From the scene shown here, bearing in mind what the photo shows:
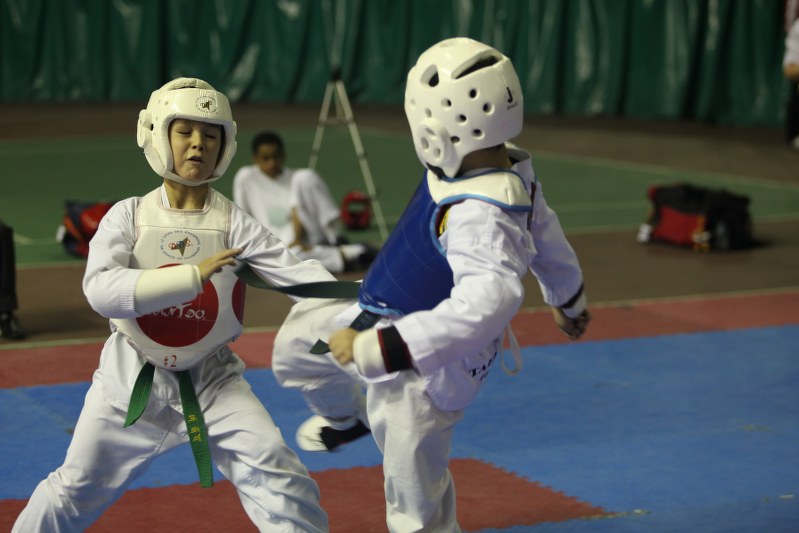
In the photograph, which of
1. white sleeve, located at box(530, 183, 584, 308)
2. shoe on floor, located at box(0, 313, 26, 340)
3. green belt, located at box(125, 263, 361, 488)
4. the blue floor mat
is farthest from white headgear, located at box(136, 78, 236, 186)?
shoe on floor, located at box(0, 313, 26, 340)

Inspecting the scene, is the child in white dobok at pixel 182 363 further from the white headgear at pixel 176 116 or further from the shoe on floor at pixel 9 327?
the shoe on floor at pixel 9 327

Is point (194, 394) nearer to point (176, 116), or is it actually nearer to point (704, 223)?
point (176, 116)

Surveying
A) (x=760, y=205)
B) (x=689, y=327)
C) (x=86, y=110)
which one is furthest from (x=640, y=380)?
(x=86, y=110)

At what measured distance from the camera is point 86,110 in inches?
834

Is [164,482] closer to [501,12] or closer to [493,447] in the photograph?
[493,447]

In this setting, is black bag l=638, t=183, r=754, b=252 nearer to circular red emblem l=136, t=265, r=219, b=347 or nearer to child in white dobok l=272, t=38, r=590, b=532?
child in white dobok l=272, t=38, r=590, b=532

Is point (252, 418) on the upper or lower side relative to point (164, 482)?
upper

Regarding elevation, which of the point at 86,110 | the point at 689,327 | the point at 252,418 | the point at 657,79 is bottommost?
the point at 86,110

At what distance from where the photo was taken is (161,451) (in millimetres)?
3885

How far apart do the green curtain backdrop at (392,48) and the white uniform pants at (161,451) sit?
15996 millimetres

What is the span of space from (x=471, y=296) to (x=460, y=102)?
58 cm

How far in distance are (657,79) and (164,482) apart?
1578cm

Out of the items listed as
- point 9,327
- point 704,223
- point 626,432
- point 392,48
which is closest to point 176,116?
point 626,432

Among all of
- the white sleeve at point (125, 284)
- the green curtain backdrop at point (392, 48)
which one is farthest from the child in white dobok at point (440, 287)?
the green curtain backdrop at point (392, 48)
